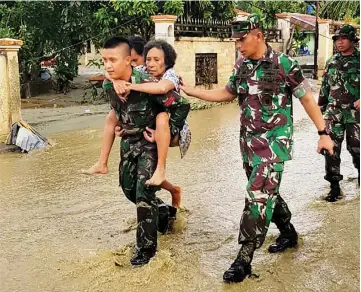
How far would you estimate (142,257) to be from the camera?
381 centimetres

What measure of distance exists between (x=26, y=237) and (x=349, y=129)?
10.4 feet

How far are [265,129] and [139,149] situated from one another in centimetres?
90

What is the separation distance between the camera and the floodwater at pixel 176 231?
11.8ft

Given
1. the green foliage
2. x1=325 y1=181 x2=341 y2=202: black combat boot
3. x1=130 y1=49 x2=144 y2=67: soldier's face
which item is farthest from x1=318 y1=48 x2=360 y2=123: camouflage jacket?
the green foliage

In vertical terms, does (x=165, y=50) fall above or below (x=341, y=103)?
above

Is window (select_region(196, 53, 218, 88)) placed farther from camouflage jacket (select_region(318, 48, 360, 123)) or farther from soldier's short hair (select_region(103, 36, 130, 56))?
soldier's short hair (select_region(103, 36, 130, 56))

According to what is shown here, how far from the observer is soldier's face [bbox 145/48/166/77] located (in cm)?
399

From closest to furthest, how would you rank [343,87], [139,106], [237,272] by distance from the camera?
[237,272]
[139,106]
[343,87]

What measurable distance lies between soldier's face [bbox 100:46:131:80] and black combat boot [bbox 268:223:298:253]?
169 centimetres

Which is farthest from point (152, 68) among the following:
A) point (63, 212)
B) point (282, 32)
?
point (282, 32)

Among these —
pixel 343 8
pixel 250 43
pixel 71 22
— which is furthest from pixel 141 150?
pixel 343 8

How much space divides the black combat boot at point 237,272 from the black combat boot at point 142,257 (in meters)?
0.59

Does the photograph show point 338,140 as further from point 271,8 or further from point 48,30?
point 271,8

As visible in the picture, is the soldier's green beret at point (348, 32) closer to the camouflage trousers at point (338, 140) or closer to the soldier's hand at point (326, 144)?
the camouflage trousers at point (338, 140)
